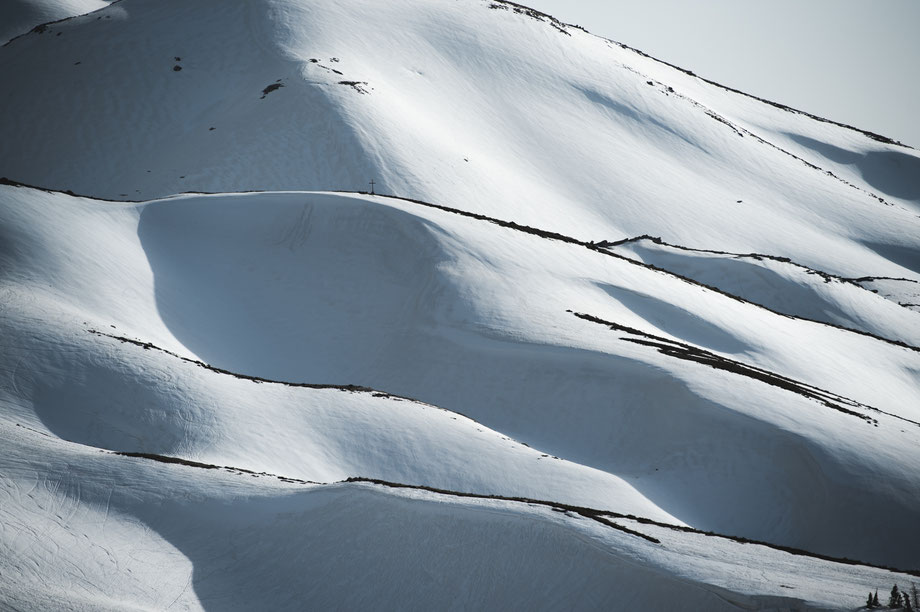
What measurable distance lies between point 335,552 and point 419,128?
91.7 ft

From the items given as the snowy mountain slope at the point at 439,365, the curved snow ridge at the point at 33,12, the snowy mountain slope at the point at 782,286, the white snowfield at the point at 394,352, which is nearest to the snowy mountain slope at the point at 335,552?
the white snowfield at the point at 394,352

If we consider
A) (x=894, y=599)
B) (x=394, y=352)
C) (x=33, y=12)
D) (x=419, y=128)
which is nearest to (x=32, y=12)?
(x=33, y=12)

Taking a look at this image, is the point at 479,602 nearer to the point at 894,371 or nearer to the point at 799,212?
the point at 894,371

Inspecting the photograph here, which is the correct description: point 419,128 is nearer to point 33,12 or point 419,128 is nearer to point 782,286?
point 782,286

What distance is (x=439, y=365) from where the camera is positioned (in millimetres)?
17953

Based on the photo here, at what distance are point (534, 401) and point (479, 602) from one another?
25.7 ft

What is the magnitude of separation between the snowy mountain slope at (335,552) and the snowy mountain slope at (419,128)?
21.2 metres

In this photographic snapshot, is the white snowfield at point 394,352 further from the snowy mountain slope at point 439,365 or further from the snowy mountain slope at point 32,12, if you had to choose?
the snowy mountain slope at point 32,12

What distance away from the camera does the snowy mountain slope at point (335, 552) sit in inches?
350

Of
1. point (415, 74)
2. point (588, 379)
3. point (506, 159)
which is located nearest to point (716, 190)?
point (506, 159)

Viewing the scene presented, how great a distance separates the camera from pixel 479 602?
9320 mm

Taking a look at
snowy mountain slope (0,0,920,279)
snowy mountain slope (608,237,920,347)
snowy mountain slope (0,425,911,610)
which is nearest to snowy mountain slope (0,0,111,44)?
snowy mountain slope (0,0,920,279)

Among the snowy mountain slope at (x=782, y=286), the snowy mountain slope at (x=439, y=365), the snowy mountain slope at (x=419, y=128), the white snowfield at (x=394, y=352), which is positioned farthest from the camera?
the snowy mountain slope at (x=419, y=128)

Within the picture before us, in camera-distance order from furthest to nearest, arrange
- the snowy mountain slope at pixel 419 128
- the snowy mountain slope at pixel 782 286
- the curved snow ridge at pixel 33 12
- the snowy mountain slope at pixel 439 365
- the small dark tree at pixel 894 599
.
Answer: the curved snow ridge at pixel 33 12 < the snowy mountain slope at pixel 419 128 < the snowy mountain slope at pixel 782 286 < the snowy mountain slope at pixel 439 365 < the small dark tree at pixel 894 599
